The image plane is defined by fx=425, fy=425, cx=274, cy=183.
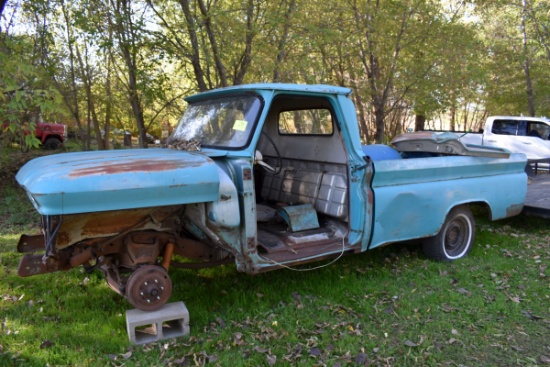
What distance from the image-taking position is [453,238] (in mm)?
5492

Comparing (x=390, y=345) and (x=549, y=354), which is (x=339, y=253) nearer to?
(x=390, y=345)

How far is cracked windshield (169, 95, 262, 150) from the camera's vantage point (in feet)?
13.0

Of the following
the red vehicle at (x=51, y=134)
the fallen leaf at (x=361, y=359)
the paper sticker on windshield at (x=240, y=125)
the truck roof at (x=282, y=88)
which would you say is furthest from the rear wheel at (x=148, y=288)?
the red vehicle at (x=51, y=134)

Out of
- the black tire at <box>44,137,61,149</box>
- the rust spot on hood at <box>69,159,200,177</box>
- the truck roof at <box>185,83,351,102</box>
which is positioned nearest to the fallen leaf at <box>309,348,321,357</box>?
the rust spot on hood at <box>69,159,200,177</box>

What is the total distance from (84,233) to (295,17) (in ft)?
21.2

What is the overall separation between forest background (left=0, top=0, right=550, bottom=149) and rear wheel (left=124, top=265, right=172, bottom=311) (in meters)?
2.16

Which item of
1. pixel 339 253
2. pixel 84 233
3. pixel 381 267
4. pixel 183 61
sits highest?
pixel 183 61

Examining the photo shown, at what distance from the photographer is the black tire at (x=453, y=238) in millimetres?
5219

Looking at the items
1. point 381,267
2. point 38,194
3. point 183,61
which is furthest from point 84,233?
point 183,61

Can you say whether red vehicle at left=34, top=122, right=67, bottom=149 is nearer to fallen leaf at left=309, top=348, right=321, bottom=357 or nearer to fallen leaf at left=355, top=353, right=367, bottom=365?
fallen leaf at left=309, top=348, right=321, bottom=357

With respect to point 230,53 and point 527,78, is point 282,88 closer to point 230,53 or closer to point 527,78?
point 230,53

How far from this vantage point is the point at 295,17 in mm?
8359

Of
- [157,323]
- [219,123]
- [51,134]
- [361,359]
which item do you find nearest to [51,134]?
[51,134]

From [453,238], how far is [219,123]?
3.37 metres
